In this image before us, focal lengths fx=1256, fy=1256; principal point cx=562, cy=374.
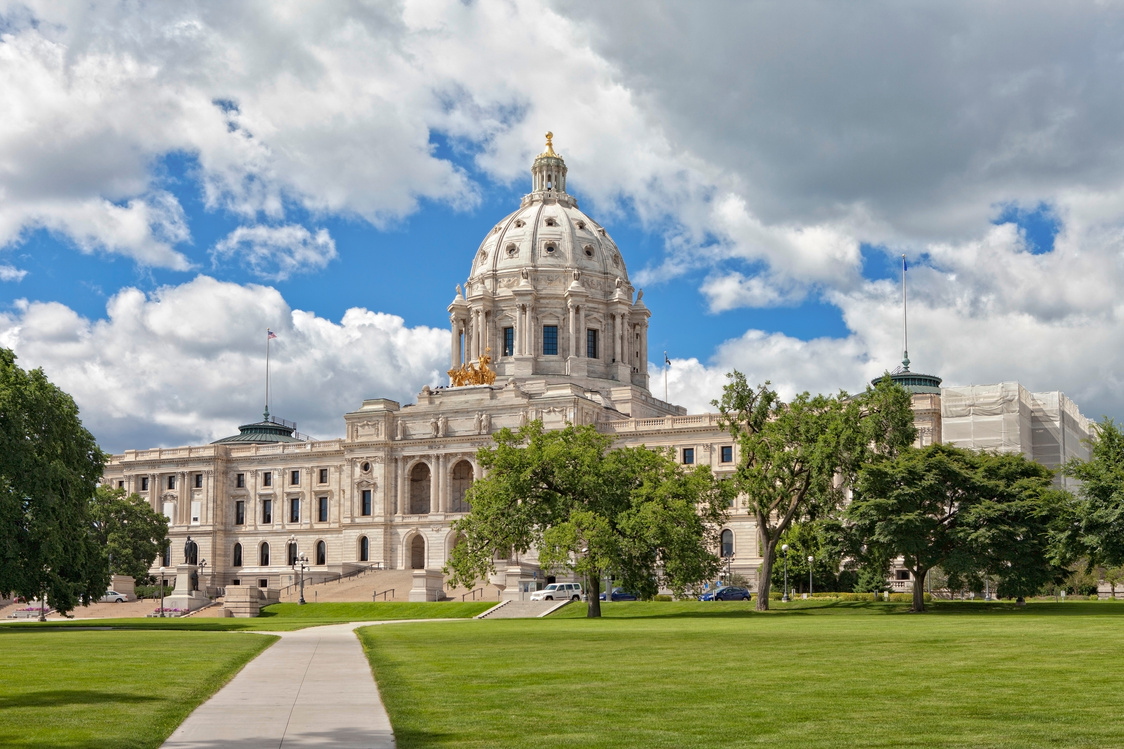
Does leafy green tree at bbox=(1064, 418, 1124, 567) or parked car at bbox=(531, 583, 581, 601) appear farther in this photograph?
parked car at bbox=(531, 583, 581, 601)

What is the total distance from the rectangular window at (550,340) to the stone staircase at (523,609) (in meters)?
58.8

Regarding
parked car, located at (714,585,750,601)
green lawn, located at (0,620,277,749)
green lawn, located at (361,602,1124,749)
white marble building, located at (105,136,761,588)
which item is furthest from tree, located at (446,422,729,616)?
white marble building, located at (105,136,761,588)

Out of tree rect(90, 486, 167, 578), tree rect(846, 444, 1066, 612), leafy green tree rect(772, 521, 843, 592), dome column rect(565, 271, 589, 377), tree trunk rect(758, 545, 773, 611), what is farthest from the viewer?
dome column rect(565, 271, 589, 377)

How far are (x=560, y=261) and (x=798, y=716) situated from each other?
412 feet

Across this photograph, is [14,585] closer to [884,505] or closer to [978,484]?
[884,505]

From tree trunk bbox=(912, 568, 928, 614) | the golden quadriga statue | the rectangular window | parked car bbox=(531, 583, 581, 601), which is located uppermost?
the rectangular window

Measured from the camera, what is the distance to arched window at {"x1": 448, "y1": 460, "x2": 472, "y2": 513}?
131m

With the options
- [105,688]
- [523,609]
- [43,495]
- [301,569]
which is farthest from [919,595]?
[301,569]

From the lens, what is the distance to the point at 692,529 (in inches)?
2778

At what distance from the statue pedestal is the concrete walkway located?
65763 millimetres

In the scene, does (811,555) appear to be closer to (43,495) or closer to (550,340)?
(43,495)

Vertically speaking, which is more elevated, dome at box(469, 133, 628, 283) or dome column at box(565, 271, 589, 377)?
dome at box(469, 133, 628, 283)

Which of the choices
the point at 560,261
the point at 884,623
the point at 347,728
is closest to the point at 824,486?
the point at 884,623

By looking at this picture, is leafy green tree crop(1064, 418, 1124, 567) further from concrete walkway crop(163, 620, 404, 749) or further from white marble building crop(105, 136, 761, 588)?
white marble building crop(105, 136, 761, 588)
